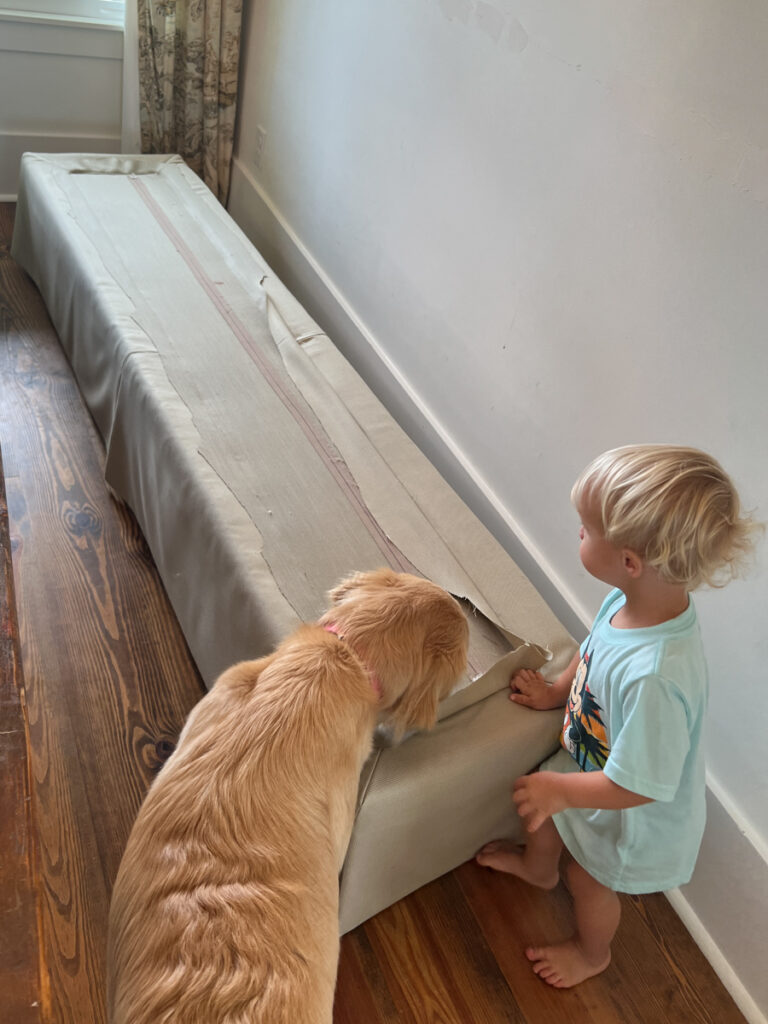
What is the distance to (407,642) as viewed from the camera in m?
1.10

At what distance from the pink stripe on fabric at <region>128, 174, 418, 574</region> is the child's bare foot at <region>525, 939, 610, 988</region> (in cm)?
67

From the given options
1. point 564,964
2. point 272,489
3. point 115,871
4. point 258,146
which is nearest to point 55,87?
point 258,146

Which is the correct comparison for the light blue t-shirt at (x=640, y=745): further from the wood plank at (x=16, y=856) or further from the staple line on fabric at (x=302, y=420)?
the wood plank at (x=16, y=856)

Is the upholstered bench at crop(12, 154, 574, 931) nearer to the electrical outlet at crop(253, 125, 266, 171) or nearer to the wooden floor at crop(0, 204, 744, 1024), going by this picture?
the wooden floor at crop(0, 204, 744, 1024)

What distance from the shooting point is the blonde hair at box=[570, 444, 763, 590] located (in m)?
1.03

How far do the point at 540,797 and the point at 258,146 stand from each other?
2.53 m

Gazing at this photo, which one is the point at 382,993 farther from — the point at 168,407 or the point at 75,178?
the point at 75,178

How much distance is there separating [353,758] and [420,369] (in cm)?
130

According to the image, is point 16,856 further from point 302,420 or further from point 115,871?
point 302,420

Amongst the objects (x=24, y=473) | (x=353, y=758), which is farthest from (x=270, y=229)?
(x=353, y=758)

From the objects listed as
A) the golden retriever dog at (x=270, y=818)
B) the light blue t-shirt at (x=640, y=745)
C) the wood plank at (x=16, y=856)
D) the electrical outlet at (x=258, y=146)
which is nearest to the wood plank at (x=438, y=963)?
the light blue t-shirt at (x=640, y=745)

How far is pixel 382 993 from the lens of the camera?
51.7 inches

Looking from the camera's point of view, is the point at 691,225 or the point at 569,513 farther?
the point at 569,513

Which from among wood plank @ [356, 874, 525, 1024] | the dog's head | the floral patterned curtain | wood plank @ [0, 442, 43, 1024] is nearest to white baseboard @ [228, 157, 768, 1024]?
the floral patterned curtain
